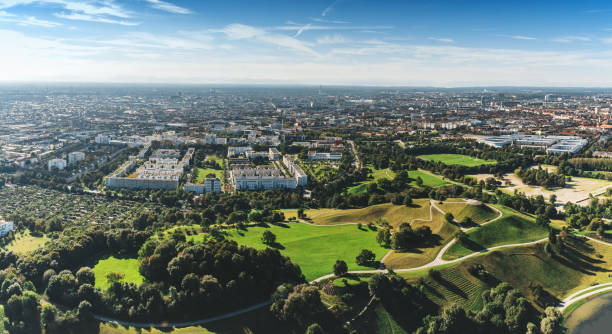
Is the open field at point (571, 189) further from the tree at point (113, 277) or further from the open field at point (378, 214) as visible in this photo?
the tree at point (113, 277)

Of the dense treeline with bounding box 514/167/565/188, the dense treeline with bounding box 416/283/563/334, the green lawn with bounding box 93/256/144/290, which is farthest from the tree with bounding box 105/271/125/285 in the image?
the dense treeline with bounding box 514/167/565/188

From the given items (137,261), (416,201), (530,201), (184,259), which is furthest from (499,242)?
(137,261)

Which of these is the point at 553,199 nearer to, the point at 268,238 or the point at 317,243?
the point at 317,243

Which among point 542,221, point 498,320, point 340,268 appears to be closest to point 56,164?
point 340,268

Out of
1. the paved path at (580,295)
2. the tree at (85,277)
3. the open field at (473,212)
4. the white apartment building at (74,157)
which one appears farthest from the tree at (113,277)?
→ the white apartment building at (74,157)

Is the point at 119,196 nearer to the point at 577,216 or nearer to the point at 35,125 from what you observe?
the point at 577,216
